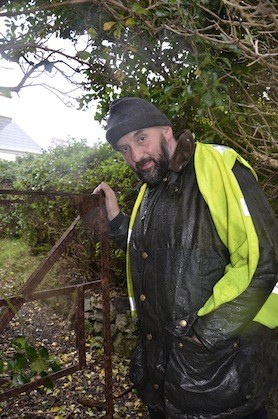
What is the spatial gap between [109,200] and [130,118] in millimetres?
598

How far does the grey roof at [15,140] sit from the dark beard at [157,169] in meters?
23.4

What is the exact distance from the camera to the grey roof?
25.4m

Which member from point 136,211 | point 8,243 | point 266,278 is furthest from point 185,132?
point 8,243

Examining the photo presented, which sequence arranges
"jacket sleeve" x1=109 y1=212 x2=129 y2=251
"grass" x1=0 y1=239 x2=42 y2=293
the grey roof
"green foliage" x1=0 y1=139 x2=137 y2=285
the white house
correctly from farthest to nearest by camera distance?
the grey roof, the white house, "grass" x1=0 y1=239 x2=42 y2=293, "green foliage" x1=0 y1=139 x2=137 y2=285, "jacket sleeve" x1=109 y1=212 x2=129 y2=251

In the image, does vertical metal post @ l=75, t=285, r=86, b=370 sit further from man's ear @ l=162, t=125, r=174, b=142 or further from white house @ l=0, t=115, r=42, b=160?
white house @ l=0, t=115, r=42, b=160

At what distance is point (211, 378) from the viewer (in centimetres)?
195

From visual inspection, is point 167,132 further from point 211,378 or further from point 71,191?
point 71,191

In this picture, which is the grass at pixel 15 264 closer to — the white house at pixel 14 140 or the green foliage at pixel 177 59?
the green foliage at pixel 177 59

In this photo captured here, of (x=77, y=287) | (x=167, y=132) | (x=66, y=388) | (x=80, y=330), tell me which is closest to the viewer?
(x=167, y=132)

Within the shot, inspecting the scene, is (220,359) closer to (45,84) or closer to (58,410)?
(45,84)

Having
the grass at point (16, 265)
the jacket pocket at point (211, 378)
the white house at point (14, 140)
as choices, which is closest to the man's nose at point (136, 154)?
the jacket pocket at point (211, 378)

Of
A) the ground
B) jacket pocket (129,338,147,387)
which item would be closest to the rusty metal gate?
jacket pocket (129,338,147,387)

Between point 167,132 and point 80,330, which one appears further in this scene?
point 80,330

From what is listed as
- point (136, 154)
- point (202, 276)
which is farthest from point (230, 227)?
point (136, 154)
